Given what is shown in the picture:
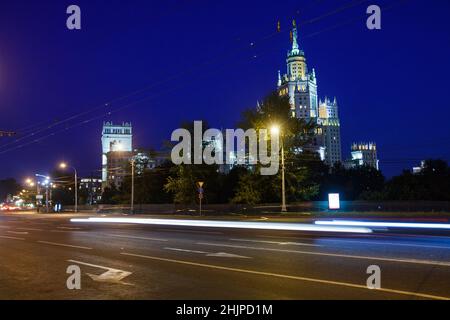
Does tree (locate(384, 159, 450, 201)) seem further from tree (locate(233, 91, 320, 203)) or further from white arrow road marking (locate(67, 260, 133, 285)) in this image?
white arrow road marking (locate(67, 260, 133, 285))

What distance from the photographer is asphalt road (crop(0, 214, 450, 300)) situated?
8.51 metres

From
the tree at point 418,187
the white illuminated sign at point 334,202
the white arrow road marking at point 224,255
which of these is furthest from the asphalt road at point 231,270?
the tree at point 418,187

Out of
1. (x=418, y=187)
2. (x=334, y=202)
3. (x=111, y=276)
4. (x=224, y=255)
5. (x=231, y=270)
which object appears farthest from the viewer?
(x=418, y=187)

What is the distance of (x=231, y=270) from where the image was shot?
1100 cm

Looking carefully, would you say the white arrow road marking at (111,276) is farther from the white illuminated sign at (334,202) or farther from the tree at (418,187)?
the tree at (418,187)

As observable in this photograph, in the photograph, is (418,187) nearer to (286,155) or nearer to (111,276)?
(286,155)

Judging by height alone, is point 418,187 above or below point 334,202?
above

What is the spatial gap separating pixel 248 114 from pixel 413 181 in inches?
942

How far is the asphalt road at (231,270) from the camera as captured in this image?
851cm

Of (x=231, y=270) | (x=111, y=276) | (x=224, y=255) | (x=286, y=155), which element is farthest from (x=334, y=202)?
(x=111, y=276)

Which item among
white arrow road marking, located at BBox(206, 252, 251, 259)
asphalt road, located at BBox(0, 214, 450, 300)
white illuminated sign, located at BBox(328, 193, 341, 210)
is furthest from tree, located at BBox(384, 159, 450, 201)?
white arrow road marking, located at BBox(206, 252, 251, 259)
